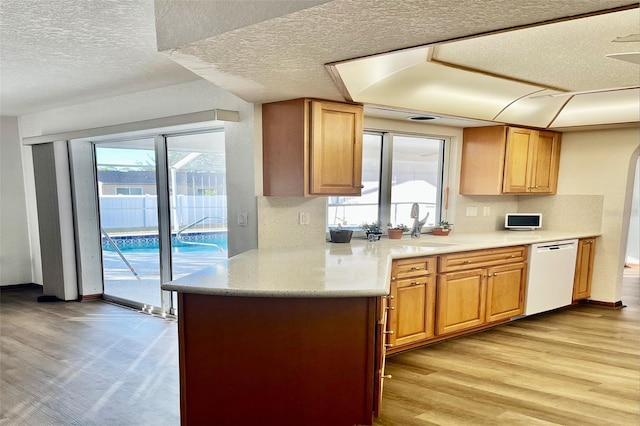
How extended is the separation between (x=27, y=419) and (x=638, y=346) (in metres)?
4.77

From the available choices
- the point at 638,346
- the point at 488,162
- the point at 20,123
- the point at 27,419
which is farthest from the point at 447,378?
the point at 20,123

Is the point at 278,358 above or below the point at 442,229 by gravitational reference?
below

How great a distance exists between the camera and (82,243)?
502 centimetres

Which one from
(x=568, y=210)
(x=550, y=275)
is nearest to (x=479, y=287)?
(x=550, y=275)

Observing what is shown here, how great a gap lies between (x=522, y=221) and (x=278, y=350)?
392 centimetres

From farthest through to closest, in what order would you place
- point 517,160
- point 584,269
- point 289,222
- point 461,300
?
point 584,269 < point 517,160 < point 461,300 < point 289,222

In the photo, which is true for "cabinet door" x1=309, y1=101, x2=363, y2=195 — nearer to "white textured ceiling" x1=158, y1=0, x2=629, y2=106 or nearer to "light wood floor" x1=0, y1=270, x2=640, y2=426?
"white textured ceiling" x1=158, y1=0, x2=629, y2=106

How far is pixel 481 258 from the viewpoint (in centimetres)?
369

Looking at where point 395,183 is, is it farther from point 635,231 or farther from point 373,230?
point 635,231

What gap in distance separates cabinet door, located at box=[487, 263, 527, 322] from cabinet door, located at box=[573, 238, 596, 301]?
3.26ft

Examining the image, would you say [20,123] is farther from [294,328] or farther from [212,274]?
[294,328]

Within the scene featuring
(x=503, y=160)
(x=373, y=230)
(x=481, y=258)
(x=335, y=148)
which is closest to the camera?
(x=335, y=148)

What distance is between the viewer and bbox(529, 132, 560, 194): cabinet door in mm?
4656

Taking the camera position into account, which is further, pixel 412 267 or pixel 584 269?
pixel 584 269
